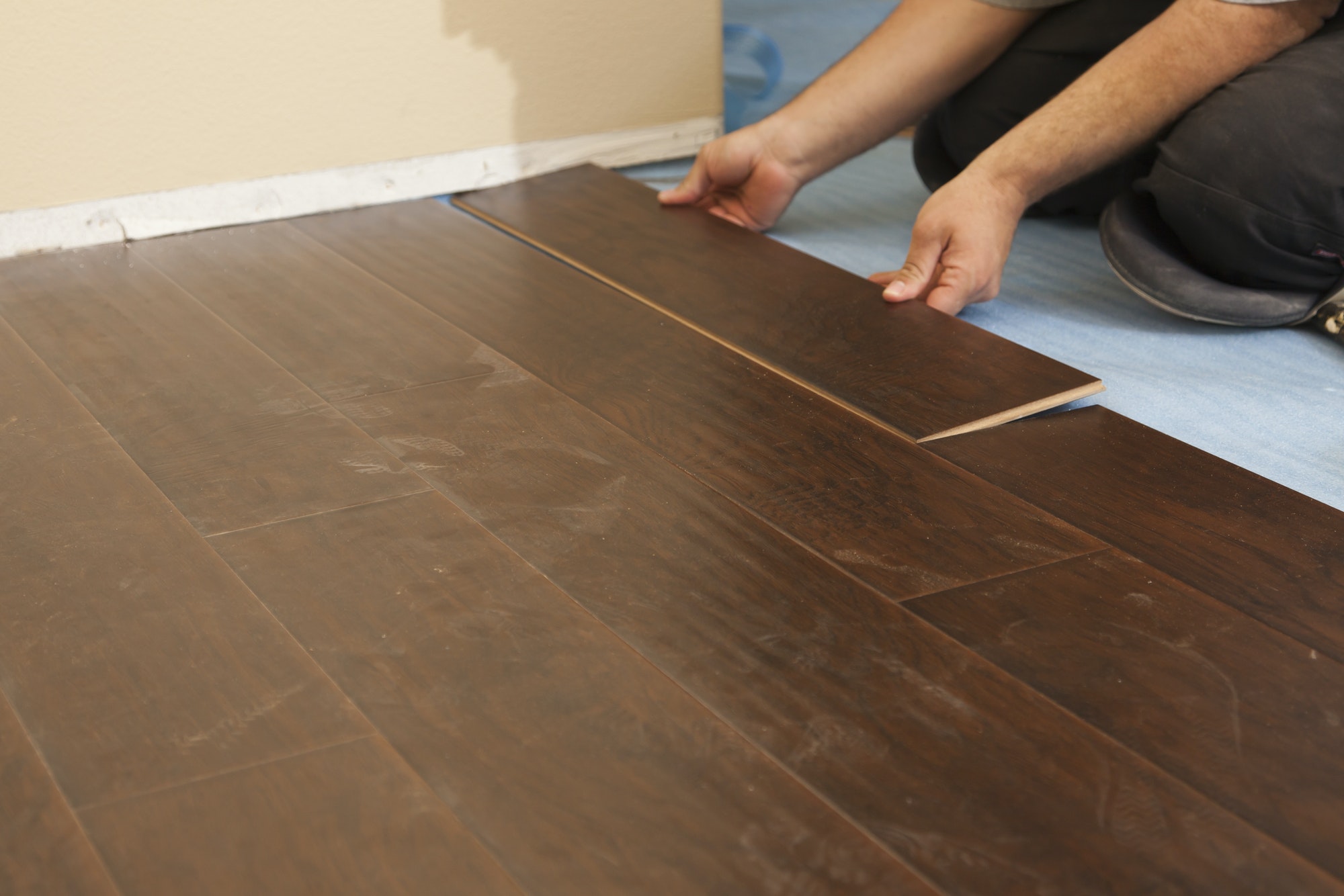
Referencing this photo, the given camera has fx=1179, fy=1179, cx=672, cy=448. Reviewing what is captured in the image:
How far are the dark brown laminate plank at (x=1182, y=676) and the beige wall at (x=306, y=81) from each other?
4.95 feet

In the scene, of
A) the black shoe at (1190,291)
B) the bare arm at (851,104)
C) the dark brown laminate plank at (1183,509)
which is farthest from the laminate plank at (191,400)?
the black shoe at (1190,291)

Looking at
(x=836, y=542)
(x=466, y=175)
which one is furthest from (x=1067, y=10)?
(x=836, y=542)

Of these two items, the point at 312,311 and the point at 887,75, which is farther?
the point at 887,75

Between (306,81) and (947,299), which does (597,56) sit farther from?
(947,299)

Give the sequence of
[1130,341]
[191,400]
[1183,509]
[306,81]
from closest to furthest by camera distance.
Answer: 1. [1183,509]
2. [191,400]
3. [1130,341]
4. [306,81]

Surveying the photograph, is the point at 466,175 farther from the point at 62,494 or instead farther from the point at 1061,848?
the point at 1061,848

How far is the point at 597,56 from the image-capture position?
2.35 metres

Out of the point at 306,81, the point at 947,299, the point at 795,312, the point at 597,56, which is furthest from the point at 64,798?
the point at 597,56

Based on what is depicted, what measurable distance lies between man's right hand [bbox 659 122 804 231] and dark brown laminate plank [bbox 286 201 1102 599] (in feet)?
1.18

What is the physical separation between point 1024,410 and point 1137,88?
0.65 m

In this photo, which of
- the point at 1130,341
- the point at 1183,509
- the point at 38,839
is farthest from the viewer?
the point at 1130,341

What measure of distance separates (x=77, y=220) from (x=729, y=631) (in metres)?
1.43

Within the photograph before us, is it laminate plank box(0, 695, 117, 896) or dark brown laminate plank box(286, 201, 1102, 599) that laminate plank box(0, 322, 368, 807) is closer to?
laminate plank box(0, 695, 117, 896)

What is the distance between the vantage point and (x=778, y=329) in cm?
160
